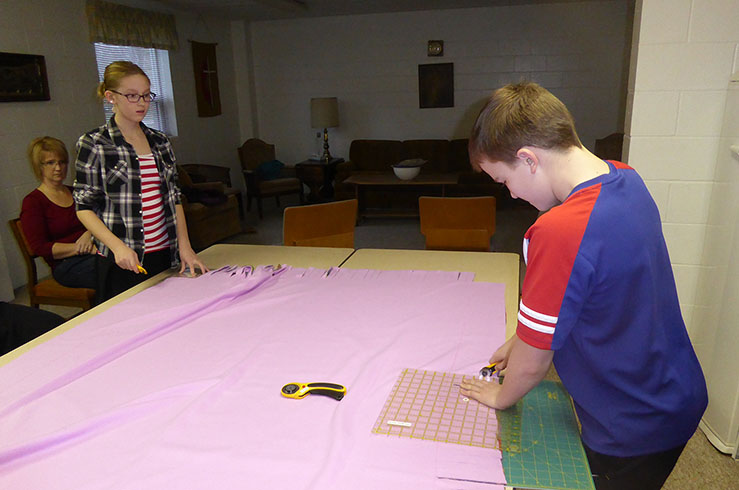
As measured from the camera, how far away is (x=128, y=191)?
194 centimetres

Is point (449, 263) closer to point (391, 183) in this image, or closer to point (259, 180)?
point (391, 183)

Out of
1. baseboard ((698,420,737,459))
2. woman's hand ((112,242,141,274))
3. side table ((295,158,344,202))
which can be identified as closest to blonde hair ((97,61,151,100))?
woman's hand ((112,242,141,274))

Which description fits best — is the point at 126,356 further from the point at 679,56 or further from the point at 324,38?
the point at 324,38

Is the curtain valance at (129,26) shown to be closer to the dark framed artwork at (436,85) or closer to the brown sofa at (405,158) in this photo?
the brown sofa at (405,158)

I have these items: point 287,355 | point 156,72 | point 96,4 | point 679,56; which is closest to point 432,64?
point 156,72

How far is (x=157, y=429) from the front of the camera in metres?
1.03

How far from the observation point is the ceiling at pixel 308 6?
6.14 meters

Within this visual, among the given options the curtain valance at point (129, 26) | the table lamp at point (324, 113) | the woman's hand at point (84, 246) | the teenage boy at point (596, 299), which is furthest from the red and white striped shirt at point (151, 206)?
the table lamp at point (324, 113)

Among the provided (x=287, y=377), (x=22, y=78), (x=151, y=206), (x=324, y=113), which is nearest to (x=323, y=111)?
(x=324, y=113)

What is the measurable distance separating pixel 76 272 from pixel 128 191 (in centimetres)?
79

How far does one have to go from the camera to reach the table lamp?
276 inches

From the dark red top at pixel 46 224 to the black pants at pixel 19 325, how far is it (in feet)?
2.80

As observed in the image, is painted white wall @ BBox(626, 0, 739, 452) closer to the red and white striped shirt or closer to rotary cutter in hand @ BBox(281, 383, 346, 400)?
rotary cutter in hand @ BBox(281, 383, 346, 400)

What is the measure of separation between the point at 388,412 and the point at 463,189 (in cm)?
553
